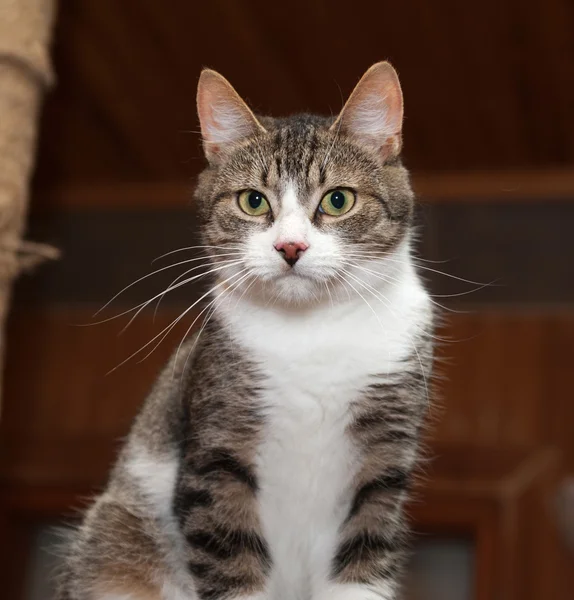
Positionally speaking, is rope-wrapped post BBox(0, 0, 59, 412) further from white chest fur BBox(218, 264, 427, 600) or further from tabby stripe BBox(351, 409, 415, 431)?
tabby stripe BBox(351, 409, 415, 431)

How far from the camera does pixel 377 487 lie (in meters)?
1.22

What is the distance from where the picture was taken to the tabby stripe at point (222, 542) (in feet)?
3.84

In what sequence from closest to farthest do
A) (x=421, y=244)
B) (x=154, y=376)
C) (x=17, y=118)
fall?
(x=17, y=118) → (x=421, y=244) → (x=154, y=376)

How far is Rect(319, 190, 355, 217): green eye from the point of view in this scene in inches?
48.6

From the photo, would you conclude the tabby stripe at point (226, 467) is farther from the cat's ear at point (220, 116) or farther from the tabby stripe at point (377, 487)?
the cat's ear at point (220, 116)

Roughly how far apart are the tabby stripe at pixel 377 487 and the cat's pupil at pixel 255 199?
38 cm

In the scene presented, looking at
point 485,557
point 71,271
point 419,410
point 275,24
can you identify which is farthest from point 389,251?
point 71,271

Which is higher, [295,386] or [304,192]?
[304,192]

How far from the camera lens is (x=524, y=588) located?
10.4 ft

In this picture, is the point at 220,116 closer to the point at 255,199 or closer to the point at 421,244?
the point at 255,199

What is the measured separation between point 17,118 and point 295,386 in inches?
23.6

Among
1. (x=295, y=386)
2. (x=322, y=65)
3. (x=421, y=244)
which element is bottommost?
(x=295, y=386)

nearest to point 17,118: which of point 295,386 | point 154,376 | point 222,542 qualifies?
point 295,386

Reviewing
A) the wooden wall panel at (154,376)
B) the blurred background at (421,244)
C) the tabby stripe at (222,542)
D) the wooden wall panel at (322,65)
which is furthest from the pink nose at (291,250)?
the wooden wall panel at (154,376)
